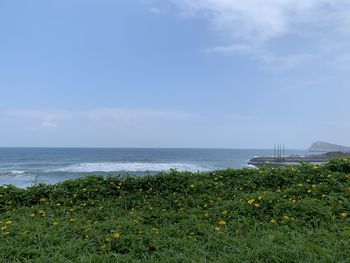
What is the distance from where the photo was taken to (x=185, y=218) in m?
4.14

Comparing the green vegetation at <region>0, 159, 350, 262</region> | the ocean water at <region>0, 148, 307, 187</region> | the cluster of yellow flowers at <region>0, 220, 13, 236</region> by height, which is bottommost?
the ocean water at <region>0, 148, 307, 187</region>

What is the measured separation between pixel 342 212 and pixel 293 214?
567 mm

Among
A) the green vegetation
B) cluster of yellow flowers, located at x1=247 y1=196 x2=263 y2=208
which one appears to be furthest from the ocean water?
cluster of yellow flowers, located at x1=247 y1=196 x2=263 y2=208

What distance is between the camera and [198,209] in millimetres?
4484

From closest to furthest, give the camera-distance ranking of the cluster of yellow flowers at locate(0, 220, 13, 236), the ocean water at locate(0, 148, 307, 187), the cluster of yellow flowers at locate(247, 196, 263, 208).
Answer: the cluster of yellow flowers at locate(0, 220, 13, 236)
the cluster of yellow flowers at locate(247, 196, 263, 208)
the ocean water at locate(0, 148, 307, 187)

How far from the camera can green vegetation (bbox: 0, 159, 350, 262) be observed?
292 centimetres

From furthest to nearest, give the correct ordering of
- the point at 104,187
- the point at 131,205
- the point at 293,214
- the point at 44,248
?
the point at 104,187 < the point at 131,205 < the point at 293,214 < the point at 44,248

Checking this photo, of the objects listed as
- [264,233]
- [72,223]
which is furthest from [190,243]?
[72,223]

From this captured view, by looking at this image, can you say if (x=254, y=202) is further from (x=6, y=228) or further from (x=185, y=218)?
(x=6, y=228)

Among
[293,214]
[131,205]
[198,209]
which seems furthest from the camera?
[131,205]

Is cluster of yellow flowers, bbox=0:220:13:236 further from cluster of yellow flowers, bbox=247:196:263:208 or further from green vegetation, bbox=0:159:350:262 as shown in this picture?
cluster of yellow flowers, bbox=247:196:263:208

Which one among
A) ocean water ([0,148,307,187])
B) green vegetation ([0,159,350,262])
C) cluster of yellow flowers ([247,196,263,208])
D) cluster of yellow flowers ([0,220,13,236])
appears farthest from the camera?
ocean water ([0,148,307,187])

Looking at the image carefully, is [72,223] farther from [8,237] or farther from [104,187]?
[104,187]

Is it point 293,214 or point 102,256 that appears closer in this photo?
point 102,256
